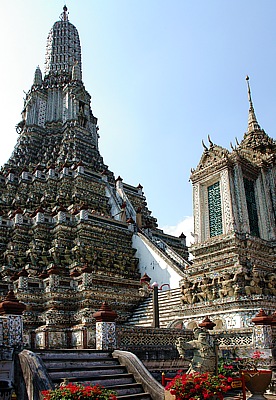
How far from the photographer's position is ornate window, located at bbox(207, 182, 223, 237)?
708 inches

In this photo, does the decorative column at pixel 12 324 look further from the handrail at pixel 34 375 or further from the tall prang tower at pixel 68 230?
the tall prang tower at pixel 68 230

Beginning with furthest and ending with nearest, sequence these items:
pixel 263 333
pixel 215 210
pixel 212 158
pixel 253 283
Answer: pixel 212 158 < pixel 215 210 < pixel 253 283 < pixel 263 333

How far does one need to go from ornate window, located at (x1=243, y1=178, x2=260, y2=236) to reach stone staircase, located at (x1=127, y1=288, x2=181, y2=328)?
16.3 feet

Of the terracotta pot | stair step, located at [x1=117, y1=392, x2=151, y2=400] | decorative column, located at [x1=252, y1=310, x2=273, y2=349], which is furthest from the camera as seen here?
decorative column, located at [x1=252, y1=310, x2=273, y2=349]

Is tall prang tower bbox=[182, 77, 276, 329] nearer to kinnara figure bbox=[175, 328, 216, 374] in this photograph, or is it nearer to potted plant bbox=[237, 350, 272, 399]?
potted plant bbox=[237, 350, 272, 399]

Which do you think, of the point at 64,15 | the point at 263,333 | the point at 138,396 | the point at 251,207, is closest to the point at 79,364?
the point at 138,396

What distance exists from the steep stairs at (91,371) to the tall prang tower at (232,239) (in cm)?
633

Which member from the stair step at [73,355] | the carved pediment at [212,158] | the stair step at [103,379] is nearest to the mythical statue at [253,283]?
the carved pediment at [212,158]

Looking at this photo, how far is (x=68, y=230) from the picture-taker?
86.7ft

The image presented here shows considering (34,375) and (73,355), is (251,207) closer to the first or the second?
(73,355)

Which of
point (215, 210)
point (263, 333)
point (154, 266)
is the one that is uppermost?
point (215, 210)

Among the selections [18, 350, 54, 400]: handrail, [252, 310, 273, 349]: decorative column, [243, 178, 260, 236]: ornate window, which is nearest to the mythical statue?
[252, 310, 273, 349]: decorative column

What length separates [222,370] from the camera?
1031cm

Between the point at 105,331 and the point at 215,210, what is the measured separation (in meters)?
9.28
